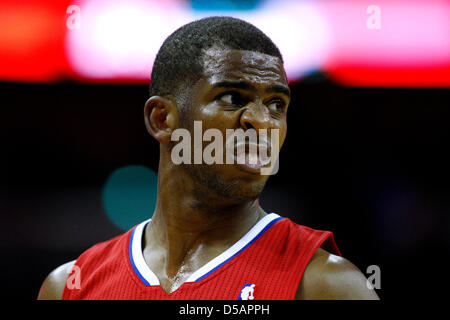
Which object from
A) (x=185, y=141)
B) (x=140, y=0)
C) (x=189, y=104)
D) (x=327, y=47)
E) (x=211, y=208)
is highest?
(x=140, y=0)

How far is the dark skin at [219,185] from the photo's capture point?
1776 millimetres

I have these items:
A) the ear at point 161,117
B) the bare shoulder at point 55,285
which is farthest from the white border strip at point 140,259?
the ear at point 161,117

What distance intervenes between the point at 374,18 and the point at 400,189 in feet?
3.89

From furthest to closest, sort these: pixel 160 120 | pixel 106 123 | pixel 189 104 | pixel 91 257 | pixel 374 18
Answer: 1. pixel 106 123
2. pixel 374 18
3. pixel 91 257
4. pixel 160 120
5. pixel 189 104

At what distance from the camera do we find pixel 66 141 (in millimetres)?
3846

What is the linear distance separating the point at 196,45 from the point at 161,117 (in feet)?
0.99

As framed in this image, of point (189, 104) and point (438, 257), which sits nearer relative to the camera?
point (189, 104)

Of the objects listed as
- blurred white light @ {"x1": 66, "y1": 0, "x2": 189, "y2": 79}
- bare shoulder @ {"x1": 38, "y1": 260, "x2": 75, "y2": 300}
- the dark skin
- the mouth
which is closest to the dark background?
blurred white light @ {"x1": 66, "y1": 0, "x2": 189, "y2": 79}

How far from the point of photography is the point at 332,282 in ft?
5.65

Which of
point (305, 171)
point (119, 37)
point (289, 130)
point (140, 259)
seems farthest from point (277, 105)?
point (119, 37)

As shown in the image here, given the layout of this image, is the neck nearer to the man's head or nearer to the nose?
the man's head

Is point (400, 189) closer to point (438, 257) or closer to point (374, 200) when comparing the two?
point (374, 200)

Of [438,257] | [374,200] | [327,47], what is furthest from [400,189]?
[327,47]

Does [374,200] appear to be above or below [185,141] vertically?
below
